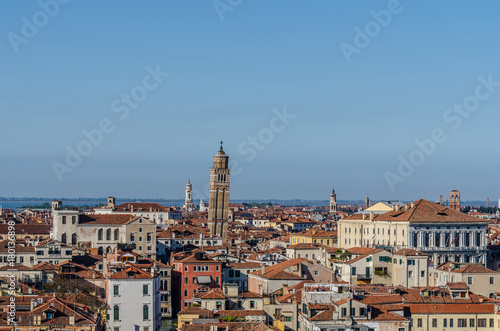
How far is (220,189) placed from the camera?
10744 centimetres

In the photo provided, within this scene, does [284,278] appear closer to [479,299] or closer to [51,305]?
[479,299]

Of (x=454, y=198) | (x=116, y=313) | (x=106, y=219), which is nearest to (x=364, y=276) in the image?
(x=116, y=313)

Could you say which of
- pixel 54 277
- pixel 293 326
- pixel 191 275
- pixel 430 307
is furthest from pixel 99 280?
pixel 430 307

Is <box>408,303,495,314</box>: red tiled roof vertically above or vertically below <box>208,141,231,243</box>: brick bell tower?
below

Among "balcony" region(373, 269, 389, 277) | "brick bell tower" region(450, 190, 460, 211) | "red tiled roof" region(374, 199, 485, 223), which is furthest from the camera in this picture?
"brick bell tower" region(450, 190, 460, 211)

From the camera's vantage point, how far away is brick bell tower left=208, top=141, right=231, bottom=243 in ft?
344

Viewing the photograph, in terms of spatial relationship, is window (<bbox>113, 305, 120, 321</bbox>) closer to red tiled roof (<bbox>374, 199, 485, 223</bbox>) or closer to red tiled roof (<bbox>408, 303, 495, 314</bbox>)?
red tiled roof (<bbox>408, 303, 495, 314</bbox>)

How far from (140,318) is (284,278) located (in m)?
9.06

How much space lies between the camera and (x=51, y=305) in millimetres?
36906

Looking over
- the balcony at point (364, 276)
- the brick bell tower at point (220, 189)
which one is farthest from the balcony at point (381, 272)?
the brick bell tower at point (220, 189)

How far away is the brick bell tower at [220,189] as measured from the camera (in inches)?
4131

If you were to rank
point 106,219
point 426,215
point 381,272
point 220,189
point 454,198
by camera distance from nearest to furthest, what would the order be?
point 381,272 < point 426,215 < point 106,219 < point 220,189 < point 454,198

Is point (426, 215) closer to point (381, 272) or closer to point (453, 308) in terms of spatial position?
point (381, 272)

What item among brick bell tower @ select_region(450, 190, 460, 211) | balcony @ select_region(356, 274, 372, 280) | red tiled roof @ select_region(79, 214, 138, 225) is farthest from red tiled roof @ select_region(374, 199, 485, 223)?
brick bell tower @ select_region(450, 190, 460, 211)
